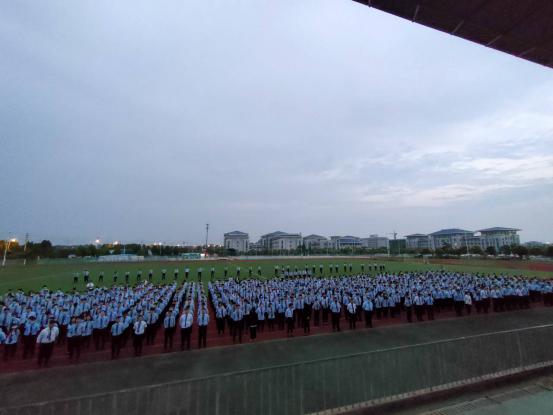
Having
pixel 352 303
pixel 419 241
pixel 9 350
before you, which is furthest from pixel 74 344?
pixel 419 241

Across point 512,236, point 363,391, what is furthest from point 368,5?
point 512,236

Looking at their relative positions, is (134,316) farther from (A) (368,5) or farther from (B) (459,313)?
(B) (459,313)

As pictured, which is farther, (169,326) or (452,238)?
(452,238)

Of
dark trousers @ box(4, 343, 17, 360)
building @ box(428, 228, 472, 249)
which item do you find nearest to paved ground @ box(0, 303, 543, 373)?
dark trousers @ box(4, 343, 17, 360)

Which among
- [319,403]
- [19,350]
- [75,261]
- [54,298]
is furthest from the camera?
[75,261]

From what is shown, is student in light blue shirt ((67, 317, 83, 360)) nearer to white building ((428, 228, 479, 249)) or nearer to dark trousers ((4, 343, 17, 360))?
dark trousers ((4, 343, 17, 360))

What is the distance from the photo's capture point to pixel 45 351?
9.15 meters

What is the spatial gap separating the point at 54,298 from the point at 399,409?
54.2 feet

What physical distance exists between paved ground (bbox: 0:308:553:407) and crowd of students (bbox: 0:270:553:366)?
893 millimetres

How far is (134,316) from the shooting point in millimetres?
11406

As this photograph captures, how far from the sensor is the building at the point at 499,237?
115 meters

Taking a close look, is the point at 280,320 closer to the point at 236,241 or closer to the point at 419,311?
the point at 419,311

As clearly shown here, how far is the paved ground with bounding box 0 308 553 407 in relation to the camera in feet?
24.7

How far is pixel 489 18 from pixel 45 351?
14.5 metres
